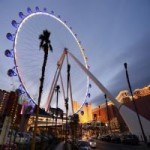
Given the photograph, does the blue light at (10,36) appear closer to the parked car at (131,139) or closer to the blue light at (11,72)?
the blue light at (11,72)

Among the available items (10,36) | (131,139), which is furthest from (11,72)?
(131,139)

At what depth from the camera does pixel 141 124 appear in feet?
113

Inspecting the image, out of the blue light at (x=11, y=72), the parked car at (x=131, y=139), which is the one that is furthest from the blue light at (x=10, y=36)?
the parked car at (x=131, y=139)

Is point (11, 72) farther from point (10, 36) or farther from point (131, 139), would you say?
point (131, 139)

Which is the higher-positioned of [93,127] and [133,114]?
[93,127]

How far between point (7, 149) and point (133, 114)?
88.7ft

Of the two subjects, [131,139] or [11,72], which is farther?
[131,139]

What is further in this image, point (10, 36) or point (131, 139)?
point (131, 139)

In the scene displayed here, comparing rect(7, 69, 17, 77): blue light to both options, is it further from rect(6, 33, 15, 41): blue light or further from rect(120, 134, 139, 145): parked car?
rect(120, 134, 139, 145): parked car

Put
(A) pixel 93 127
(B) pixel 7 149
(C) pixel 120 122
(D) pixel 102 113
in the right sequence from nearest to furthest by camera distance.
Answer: (B) pixel 7 149, (C) pixel 120 122, (A) pixel 93 127, (D) pixel 102 113

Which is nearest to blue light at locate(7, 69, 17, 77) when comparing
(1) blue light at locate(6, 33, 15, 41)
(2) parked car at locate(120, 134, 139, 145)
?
(1) blue light at locate(6, 33, 15, 41)

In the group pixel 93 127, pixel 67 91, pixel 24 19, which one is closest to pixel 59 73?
pixel 67 91

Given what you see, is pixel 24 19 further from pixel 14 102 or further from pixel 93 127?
pixel 93 127

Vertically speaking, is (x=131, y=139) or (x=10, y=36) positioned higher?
(x=10, y=36)
